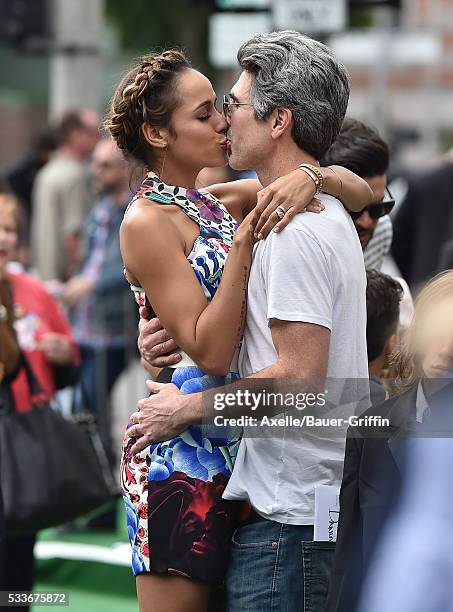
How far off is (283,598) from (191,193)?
1022 millimetres

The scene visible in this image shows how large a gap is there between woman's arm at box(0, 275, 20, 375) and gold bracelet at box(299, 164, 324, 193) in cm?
195

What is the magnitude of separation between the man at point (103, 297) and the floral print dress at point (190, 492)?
4.35 m

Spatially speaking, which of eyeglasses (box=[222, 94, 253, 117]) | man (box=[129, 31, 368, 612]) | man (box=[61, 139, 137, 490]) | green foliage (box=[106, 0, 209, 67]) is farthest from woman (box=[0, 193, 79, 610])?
green foliage (box=[106, 0, 209, 67])

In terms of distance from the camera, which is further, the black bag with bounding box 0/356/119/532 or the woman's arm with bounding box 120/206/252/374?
the black bag with bounding box 0/356/119/532

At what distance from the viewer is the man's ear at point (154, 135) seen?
3365 millimetres

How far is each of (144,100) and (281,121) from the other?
0.40 meters

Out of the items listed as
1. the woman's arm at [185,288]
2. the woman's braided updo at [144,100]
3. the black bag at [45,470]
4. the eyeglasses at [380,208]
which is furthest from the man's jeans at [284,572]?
the black bag at [45,470]

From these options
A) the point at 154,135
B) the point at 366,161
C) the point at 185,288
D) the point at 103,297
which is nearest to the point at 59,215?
the point at 103,297

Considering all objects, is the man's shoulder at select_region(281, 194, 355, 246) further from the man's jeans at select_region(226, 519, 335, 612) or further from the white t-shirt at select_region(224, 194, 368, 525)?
the man's jeans at select_region(226, 519, 335, 612)

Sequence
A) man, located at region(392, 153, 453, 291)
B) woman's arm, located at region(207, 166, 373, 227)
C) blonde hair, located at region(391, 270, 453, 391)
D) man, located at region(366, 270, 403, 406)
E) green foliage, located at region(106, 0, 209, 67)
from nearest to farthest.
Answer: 1. blonde hair, located at region(391, 270, 453, 391)
2. woman's arm, located at region(207, 166, 373, 227)
3. man, located at region(366, 270, 403, 406)
4. man, located at region(392, 153, 453, 291)
5. green foliage, located at region(106, 0, 209, 67)

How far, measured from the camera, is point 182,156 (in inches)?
133

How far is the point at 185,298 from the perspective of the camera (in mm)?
3129

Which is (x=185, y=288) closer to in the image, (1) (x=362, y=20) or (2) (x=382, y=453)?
(2) (x=382, y=453)

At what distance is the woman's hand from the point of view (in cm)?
305
